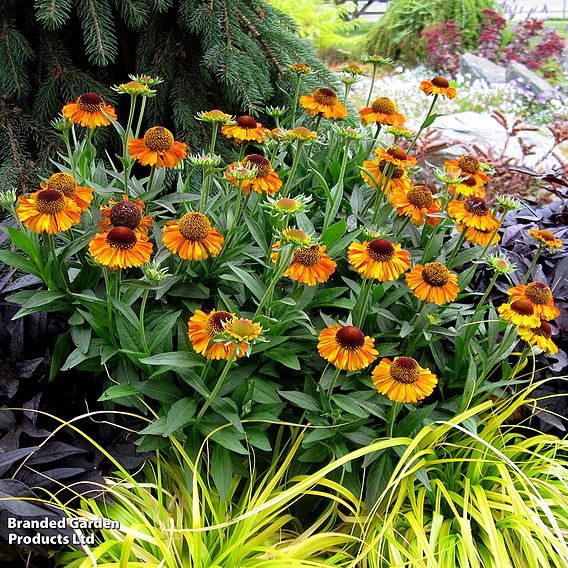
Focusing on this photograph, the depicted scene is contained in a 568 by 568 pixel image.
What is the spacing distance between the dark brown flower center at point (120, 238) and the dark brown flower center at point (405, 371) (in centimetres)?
56

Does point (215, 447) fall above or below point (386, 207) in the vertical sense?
below

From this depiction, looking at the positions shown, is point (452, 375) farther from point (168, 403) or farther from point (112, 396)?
point (112, 396)

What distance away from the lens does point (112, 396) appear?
1.26m

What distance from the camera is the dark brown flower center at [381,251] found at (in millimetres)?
1235

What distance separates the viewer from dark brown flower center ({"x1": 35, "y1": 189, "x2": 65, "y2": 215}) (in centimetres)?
114

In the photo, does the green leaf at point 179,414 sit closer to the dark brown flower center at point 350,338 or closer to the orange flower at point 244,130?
the dark brown flower center at point 350,338

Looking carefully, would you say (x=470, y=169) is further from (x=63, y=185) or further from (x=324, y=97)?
(x=63, y=185)

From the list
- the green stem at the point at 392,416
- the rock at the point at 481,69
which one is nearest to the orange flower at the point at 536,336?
the green stem at the point at 392,416

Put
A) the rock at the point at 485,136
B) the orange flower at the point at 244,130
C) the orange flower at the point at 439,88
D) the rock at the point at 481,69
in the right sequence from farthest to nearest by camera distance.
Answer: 1. the rock at the point at 481,69
2. the rock at the point at 485,136
3. the orange flower at the point at 439,88
4. the orange flower at the point at 244,130

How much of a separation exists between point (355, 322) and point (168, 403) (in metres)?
0.47

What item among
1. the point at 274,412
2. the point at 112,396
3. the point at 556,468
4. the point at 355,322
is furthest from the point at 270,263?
the point at 556,468

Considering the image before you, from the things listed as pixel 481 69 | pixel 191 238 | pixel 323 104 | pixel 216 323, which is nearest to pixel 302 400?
pixel 216 323

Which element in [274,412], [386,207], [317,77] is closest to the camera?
[274,412]

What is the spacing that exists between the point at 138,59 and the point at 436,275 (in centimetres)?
138
